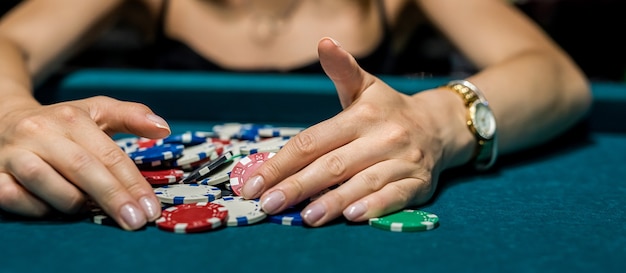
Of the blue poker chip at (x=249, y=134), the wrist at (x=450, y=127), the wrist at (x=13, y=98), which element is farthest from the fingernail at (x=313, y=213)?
the wrist at (x=13, y=98)

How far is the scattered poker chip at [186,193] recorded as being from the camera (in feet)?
3.68

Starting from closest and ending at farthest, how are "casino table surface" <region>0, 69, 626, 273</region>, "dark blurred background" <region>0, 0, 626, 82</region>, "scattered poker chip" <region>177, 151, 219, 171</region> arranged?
"casino table surface" <region>0, 69, 626, 273</region>
"scattered poker chip" <region>177, 151, 219, 171</region>
"dark blurred background" <region>0, 0, 626, 82</region>

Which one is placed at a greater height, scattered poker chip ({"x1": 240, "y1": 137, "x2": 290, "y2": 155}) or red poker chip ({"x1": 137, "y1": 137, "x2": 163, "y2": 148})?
scattered poker chip ({"x1": 240, "y1": 137, "x2": 290, "y2": 155})

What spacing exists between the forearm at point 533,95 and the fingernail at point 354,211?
1.94ft

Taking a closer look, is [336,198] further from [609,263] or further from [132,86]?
[132,86]

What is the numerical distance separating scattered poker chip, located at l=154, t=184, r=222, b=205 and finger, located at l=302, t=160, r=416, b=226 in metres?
Result: 0.19

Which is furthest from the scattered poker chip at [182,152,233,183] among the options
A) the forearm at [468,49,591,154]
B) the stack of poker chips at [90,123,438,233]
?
the forearm at [468,49,591,154]

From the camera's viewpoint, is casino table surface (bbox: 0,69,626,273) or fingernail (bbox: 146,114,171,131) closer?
casino table surface (bbox: 0,69,626,273)

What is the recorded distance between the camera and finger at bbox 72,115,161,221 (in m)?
1.03

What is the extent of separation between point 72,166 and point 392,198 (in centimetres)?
49

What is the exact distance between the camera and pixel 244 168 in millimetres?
1199

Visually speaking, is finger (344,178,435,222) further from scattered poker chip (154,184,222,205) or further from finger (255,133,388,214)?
scattered poker chip (154,184,222,205)

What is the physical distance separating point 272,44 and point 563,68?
0.89 metres

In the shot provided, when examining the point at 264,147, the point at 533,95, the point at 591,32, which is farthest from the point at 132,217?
the point at 591,32
